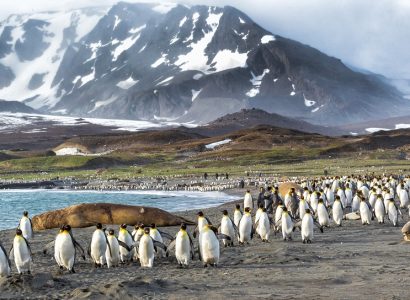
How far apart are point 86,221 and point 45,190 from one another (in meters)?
31.0

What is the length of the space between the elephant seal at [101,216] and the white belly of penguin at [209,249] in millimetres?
7285

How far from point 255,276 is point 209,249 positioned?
161 centimetres

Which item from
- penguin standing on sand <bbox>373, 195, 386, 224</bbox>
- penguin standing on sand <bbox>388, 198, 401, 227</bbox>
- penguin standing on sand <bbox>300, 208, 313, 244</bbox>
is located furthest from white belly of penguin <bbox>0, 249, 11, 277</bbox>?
penguin standing on sand <bbox>373, 195, 386, 224</bbox>

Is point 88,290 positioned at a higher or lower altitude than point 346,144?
lower

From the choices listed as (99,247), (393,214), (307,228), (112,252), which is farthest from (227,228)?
(393,214)

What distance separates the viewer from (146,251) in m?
13.7

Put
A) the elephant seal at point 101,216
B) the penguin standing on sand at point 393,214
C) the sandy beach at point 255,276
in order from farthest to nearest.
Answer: the penguin standing on sand at point 393,214 < the elephant seal at point 101,216 < the sandy beach at point 255,276

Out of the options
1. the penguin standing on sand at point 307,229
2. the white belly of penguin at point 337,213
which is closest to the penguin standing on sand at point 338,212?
the white belly of penguin at point 337,213

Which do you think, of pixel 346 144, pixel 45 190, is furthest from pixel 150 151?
pixel 45 190

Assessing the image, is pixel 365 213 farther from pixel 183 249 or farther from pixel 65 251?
pixel 65 251

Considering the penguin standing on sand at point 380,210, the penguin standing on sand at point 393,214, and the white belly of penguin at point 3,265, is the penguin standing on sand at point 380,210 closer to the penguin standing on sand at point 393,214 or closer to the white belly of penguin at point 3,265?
the penguin standing on sand at point 393,214

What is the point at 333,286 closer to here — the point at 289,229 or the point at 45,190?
the point at 289,229

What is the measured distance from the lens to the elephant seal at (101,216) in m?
20.6

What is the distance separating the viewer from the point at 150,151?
100062mm
